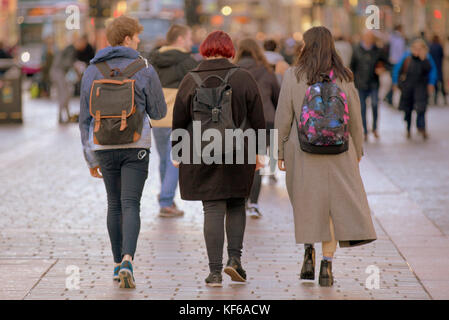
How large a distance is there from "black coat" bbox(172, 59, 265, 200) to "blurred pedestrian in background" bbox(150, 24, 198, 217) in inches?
107

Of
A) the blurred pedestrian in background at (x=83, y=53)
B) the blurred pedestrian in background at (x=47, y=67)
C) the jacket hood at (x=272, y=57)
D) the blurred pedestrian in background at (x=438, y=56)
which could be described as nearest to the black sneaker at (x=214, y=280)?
the jacket hood at (x=272, y=57)

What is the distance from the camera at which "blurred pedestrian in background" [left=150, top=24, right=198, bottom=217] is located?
30.0ft

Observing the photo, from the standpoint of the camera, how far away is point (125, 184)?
20.7ft

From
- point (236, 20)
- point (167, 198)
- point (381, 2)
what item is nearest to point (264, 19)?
point (236, 20)

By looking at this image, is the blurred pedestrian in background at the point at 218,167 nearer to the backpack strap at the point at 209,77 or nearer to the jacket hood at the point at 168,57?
the backpack strap at the point at 209,77

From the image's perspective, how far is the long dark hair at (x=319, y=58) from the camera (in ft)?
20.4

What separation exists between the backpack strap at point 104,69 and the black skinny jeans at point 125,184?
0.51m

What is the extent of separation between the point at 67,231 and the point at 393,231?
9.43 ft

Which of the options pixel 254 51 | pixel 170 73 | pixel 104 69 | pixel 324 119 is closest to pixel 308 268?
pixel 324 119
